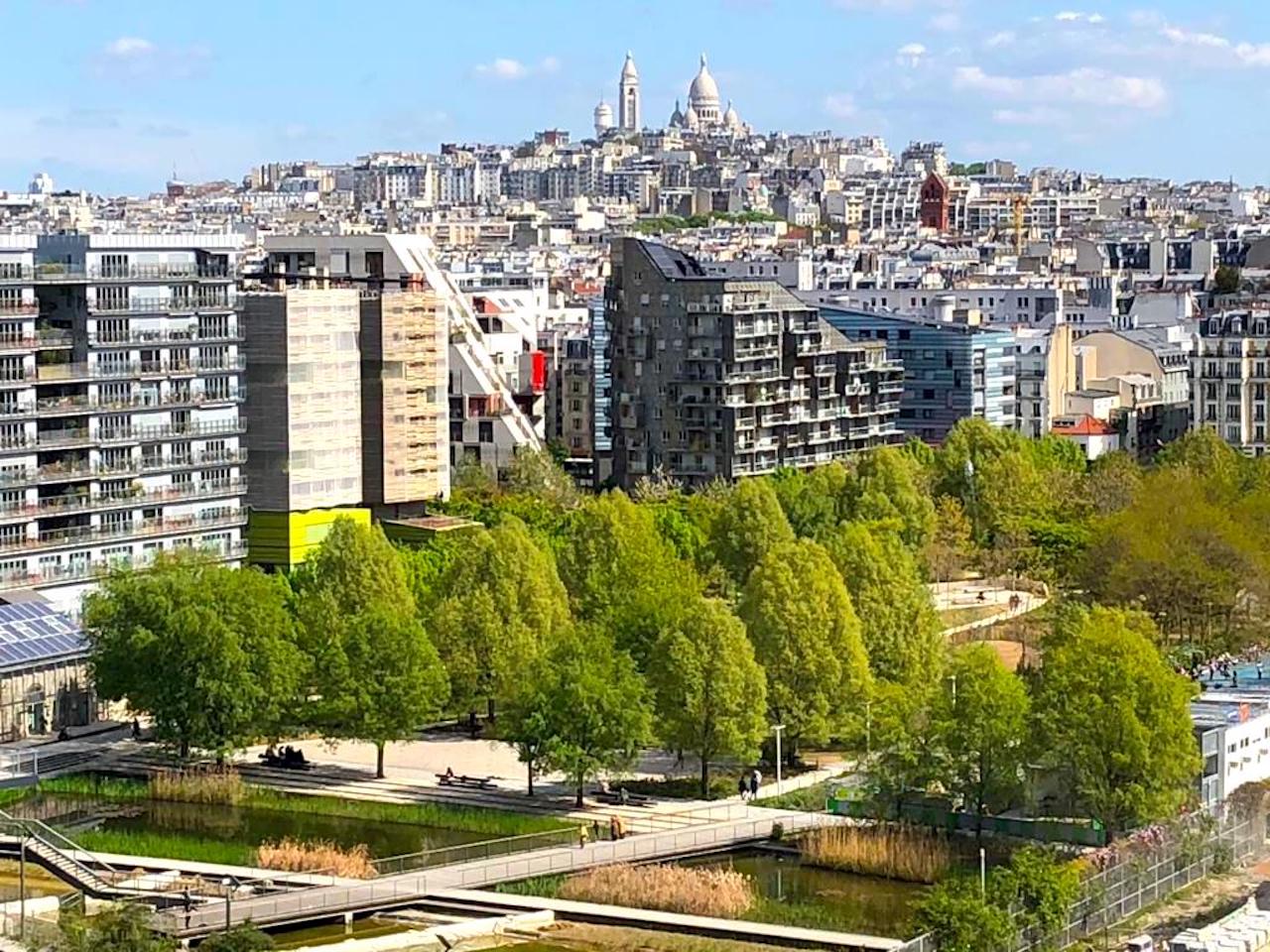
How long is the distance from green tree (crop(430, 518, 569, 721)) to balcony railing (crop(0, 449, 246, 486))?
7689mm

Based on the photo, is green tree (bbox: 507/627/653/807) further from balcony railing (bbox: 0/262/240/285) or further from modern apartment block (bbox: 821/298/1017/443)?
modern apartment block (bbox: 821/298/1017/443)

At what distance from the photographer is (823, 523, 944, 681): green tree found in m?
40.9

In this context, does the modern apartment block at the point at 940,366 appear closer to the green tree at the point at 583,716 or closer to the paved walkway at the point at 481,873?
the green tree at the point at 583,716

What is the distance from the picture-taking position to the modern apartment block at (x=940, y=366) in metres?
73.1

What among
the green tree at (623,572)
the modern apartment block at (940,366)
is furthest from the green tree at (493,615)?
the modern apartment block at (940,366)

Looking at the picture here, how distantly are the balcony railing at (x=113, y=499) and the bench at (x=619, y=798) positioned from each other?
1375cm

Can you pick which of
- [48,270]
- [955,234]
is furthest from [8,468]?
[955,234]

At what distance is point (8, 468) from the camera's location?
45406 mm

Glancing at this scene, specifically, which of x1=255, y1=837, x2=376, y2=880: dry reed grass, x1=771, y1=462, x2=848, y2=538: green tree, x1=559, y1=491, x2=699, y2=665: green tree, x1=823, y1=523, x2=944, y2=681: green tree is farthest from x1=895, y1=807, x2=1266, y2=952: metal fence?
x1=771, y1=462, x2=848, y2=538: green tree

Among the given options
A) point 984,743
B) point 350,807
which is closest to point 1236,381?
point 984,743

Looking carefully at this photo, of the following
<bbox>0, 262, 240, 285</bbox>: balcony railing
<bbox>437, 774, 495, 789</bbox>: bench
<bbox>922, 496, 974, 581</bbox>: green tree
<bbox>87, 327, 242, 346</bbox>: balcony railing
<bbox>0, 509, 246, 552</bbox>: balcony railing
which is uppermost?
<bbox>0, 262, 240, 285</bbox>: balcony railing

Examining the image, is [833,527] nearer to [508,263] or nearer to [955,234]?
[508,263]

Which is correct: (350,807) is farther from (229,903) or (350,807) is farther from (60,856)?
(229,903)

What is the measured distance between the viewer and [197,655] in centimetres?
3788
